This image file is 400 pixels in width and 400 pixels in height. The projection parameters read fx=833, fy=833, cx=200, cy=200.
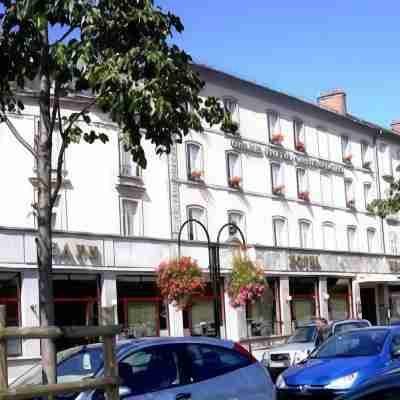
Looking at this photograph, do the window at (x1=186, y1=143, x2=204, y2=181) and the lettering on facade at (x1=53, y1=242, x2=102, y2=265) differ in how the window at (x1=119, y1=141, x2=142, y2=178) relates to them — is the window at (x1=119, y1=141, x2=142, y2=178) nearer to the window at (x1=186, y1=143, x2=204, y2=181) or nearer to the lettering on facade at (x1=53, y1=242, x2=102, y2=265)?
the window at (x1=186, y1=143, x2=204, y2=181)

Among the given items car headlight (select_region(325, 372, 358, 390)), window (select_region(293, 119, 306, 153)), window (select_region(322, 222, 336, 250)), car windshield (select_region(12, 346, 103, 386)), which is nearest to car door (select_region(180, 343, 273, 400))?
car windshield (select_region(12, 346, 103, 386))

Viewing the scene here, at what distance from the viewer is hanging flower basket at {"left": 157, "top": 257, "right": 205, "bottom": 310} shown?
1129 inches

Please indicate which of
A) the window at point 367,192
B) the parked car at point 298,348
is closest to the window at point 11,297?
the parked car at point 298,348

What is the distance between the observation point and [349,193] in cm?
4781

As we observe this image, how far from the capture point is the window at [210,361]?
940cm

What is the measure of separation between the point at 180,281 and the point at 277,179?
1380 centimetres

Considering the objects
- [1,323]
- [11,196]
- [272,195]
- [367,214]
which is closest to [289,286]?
[272,195]

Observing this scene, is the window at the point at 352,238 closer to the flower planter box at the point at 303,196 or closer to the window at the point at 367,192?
the window at the point at 367,192

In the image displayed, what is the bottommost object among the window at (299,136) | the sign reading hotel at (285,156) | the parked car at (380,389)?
the parked car at (380,389)

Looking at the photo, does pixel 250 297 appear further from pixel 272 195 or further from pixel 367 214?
pixel 367 214

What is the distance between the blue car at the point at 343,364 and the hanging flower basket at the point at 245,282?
1417cm

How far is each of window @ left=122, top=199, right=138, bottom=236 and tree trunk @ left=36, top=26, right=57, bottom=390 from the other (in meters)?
23.3

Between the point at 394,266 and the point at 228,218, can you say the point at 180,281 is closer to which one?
the point at 228,218

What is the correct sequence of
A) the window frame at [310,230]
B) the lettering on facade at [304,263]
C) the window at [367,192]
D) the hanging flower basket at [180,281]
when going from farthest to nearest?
1. the window at [367,192]
2. the window frame at [310,230]
3. the lettering on facade at [304,263]
4. the hanging flower basket at [180,281]
